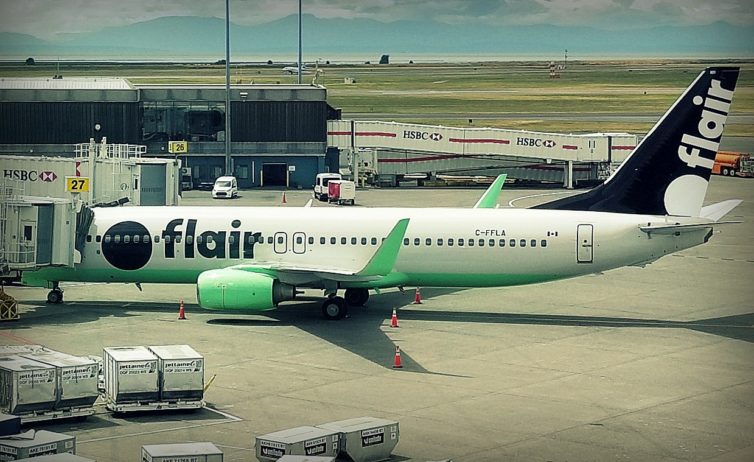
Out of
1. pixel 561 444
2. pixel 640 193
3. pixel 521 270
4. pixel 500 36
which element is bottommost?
pixel 561 444

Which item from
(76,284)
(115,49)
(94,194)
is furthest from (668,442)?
(115,49)

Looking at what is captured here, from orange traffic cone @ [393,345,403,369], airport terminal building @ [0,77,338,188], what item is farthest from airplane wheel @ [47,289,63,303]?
airport terminal building @ [0,77,338,188]

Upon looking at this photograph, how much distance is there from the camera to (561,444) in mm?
29312

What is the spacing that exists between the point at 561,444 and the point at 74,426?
12155 millimetres

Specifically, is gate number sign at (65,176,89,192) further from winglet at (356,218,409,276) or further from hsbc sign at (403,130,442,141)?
hsbc sign at (403,130,442,141)

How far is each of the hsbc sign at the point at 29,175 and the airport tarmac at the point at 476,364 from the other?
9.79 metres

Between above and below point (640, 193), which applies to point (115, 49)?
above

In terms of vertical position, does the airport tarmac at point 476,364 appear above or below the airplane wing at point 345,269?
below

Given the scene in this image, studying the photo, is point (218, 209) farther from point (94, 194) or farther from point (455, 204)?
point (455, 204)

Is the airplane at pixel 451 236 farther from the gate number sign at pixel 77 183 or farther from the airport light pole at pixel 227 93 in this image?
the airport light pole at pixel 227 93

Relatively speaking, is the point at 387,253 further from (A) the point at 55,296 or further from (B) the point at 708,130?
(A) the point at 55,296

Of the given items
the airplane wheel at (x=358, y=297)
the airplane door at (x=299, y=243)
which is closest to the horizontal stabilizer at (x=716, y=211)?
the airplane wheel at (x=358, y=297)

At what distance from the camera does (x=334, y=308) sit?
4512 centimetres

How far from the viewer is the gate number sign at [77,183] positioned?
54.7 metres
